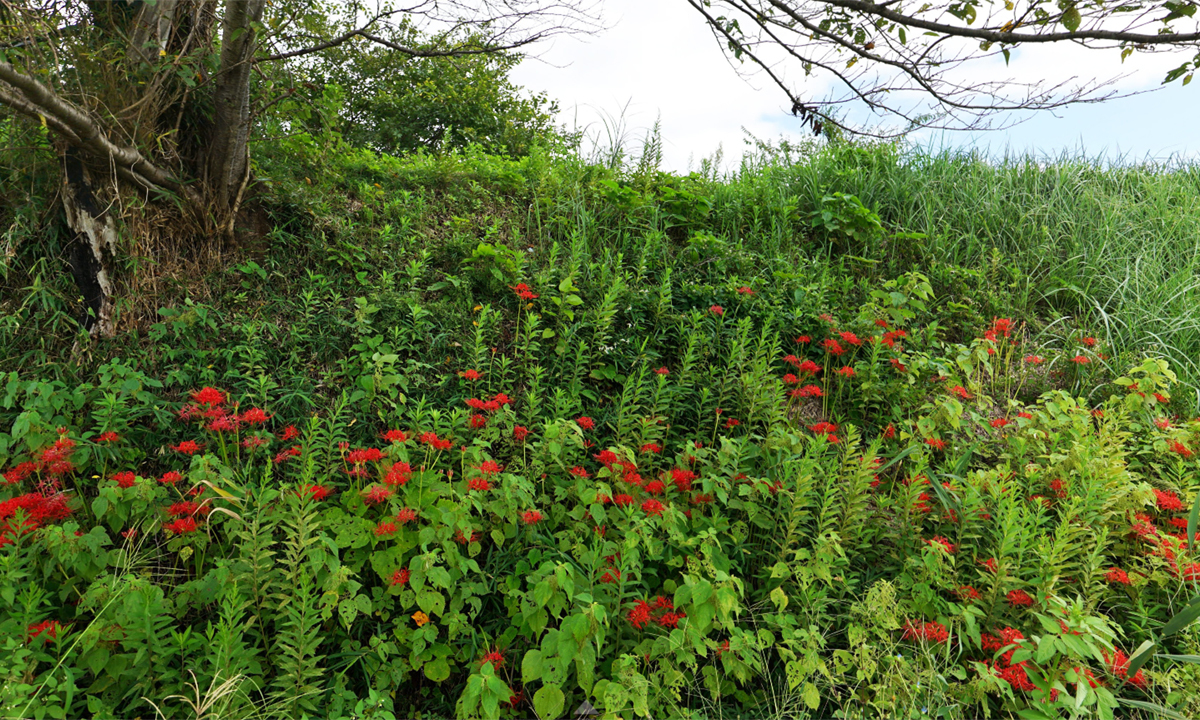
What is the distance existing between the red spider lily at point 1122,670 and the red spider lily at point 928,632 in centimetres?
64

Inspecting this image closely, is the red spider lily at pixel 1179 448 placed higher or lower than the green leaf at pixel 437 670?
higher

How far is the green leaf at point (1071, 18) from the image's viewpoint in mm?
3125

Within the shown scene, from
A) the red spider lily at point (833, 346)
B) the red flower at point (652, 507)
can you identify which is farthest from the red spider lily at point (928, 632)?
the red spider lily at point (833, 346)

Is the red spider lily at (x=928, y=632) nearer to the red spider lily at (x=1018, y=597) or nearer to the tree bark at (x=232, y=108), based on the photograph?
the red spider lily at (x=1018, y=597)

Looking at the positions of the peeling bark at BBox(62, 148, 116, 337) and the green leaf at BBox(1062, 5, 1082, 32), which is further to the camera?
the peeling bark at BBox(62, 148, 116, 337)

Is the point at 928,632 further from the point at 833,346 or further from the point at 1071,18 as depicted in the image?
the point at 1071,18

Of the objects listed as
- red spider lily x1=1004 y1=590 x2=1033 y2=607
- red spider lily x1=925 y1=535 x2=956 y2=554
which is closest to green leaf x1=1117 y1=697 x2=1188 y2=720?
red spider lily x1=1004 y1=590 x2=1033 y2=607

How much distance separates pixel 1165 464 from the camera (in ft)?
14.6

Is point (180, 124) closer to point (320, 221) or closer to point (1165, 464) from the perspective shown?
point (320, 221)

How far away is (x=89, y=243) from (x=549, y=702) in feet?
13.1

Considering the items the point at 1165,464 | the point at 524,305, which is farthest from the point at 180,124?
the point at 1165,464

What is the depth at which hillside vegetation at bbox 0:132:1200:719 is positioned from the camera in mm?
2479

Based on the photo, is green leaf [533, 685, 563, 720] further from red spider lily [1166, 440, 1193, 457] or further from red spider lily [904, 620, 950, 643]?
red spider lily [1166, 440, 1193, 457]

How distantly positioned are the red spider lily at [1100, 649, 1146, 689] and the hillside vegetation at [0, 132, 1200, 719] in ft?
0.06
